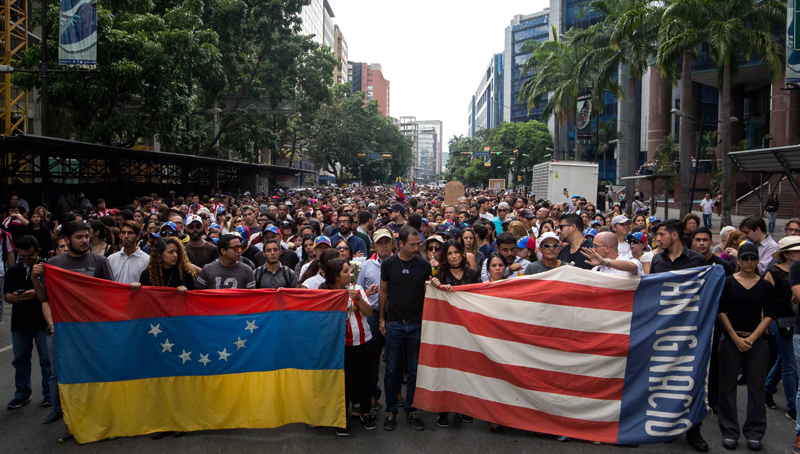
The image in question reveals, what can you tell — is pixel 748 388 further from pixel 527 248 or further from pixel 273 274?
pixel 273 274

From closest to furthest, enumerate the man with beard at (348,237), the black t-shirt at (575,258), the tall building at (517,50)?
the black t-shirt at (575,258), the man with beard at (348,237), the tall building at (517,50)

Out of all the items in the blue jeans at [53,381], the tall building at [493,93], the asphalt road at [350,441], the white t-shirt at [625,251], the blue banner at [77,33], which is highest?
the tall building at [493,93]

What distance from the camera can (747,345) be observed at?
16.9 feet

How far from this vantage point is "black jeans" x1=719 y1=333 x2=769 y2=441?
204 inches

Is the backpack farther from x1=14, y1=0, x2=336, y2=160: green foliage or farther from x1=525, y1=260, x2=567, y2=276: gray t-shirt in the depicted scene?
x1=14, y1=0, x2=336, y2=160: green foliage

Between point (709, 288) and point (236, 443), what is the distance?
442cm

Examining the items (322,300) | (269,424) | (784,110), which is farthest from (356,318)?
(784,110)

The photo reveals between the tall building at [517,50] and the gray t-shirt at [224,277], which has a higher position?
the tall building at [517,50]

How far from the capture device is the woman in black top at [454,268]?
19.5 ft

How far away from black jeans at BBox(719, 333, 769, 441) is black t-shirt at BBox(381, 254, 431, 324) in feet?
9.16

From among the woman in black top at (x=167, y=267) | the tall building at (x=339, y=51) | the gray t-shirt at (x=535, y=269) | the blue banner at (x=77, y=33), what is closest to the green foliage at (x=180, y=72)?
the blue banner at (x=77, y=33)

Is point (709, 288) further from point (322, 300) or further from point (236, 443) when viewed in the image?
point (236, 443)

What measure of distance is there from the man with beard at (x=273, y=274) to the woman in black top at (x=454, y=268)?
150 cm

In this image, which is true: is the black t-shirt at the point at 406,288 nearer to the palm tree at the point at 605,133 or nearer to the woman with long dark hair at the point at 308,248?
the woman with long dark hair at the point at 308,248
